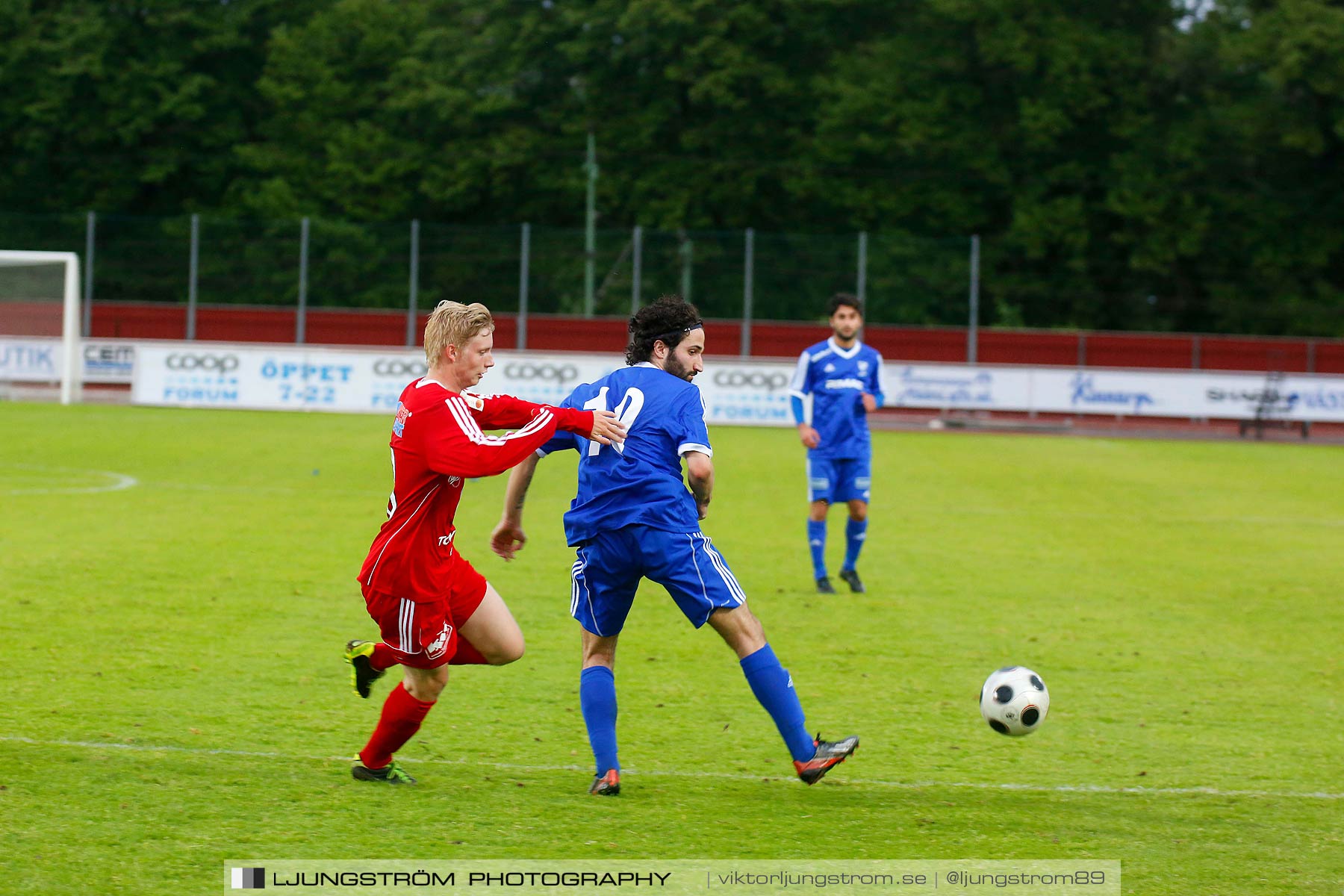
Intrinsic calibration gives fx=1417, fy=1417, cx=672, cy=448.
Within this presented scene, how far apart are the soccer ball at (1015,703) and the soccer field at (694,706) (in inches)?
7.7

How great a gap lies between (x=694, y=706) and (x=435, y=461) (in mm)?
2374

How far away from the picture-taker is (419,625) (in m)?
4.85

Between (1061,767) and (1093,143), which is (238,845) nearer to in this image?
(1061,767)

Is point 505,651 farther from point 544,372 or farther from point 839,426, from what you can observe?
point 544,372

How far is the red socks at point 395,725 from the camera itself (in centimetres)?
504

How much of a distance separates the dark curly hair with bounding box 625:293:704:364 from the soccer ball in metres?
1.91

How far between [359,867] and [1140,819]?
271 centimetres

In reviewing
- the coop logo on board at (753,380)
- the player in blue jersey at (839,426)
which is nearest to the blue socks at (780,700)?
the player in blue jersey at (839,426)

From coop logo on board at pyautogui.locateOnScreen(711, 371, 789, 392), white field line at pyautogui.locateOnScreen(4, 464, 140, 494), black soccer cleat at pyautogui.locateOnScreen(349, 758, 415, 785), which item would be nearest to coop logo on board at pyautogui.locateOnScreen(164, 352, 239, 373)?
coop logo on board at pyautogui.locateOnScreen(711, 371, 789, 392)

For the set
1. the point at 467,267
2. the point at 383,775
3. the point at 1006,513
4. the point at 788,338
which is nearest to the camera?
the point at 383,775

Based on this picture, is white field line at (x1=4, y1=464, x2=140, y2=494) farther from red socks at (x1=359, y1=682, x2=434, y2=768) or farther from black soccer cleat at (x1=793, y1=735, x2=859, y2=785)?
black soccer cleat at (x1=793, y1=735, x2=859, y2=785)

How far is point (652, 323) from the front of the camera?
523 centimetres

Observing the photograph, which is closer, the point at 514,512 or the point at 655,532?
the point at 655,532

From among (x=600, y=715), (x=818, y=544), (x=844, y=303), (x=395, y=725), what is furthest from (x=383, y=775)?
(x=844, y=303)
